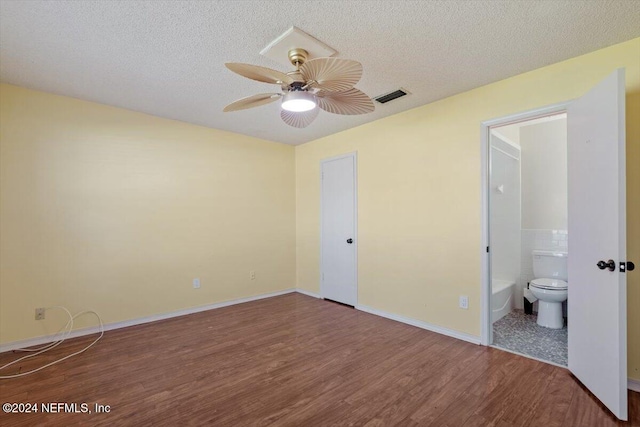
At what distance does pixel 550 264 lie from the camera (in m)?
3.54

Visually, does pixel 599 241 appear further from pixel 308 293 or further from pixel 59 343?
pixel 59 343

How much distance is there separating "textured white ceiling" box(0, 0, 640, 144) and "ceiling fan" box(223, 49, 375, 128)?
1.19 ft

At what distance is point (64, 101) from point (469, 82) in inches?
158

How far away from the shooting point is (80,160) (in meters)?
3.08

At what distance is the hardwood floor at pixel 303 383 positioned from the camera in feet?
5.85

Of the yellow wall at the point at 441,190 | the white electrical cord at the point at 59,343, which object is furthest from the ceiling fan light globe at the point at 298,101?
the white electrical cord at the point at 59,343

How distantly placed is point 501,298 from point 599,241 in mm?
1886

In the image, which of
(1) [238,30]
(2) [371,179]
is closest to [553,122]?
(2) [371,179]

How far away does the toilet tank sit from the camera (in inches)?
136

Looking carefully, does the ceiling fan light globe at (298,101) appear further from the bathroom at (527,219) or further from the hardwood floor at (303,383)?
the bathroom at (527,219)

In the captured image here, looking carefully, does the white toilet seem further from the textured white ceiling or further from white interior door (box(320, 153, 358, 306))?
A: the textured white ceiling

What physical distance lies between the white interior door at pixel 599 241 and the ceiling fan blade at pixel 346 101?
1491 millimetres

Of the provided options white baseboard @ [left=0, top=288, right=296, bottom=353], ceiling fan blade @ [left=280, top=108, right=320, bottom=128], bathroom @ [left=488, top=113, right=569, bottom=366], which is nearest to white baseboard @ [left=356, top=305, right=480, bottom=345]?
bathroom @ [left=488, top=113, right=569, bottom=366]

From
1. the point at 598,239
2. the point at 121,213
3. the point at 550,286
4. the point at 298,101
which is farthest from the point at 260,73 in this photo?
the point at 550,286
